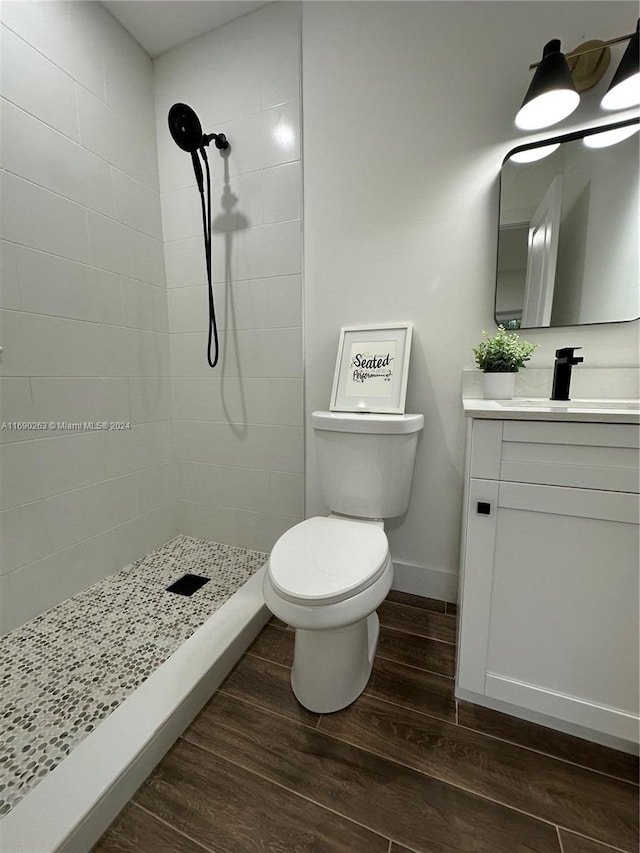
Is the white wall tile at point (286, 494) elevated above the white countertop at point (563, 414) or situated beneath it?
situated beneath

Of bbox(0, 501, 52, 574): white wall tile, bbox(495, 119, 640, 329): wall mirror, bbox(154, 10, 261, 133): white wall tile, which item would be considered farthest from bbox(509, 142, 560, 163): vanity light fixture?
bbox(0, 501, 52, 574): white wall tile

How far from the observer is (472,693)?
1.01 metres

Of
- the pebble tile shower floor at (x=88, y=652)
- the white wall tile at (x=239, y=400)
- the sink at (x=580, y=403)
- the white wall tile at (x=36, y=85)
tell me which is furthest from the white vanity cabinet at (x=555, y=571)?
the white wall tile at (x=36, y=85)

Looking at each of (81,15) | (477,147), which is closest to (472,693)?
(477,147)

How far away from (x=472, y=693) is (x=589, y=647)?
0.36 metres

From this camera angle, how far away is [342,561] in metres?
0.95

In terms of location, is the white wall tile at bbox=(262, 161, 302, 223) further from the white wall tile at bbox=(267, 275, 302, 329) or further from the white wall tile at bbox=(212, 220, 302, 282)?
the white wall tile at bbox=(267, 275, 302, 329)

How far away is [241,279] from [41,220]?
72cm

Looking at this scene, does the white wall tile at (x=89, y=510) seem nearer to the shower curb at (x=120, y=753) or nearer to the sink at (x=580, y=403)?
the shower curb at (x=120, y=753)

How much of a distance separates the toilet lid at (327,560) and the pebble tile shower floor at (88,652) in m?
0.58

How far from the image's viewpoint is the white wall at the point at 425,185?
115cm

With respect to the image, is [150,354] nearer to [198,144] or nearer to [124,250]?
[124,250]

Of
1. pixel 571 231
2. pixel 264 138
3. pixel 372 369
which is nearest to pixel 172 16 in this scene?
pixel 264 138

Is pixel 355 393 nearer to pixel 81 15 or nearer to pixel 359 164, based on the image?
pixel 359 164
